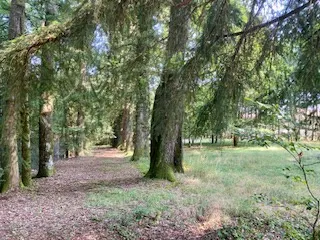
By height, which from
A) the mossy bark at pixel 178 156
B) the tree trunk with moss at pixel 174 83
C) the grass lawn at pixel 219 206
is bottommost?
the grass lawn at pixel 219 206

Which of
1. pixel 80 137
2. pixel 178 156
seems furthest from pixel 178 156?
pixel 80 137

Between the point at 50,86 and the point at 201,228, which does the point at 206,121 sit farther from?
the point at 50,86

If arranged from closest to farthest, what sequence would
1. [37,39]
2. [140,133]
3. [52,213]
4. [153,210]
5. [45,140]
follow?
[37,39]
[52,213]
[153,210]
[45,140]
[140,133]

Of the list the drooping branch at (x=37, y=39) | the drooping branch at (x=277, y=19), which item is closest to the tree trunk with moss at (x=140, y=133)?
the drooping branch at (x=37, y=39)

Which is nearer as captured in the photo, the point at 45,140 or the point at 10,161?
the point at 10,161

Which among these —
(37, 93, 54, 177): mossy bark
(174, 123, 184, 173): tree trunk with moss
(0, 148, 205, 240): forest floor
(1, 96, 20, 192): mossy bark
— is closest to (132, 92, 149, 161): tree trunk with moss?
(174, 123, 184, 173): tree trunk with moss

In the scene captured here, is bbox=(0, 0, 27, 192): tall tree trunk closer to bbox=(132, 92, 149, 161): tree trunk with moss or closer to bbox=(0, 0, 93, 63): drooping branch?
bbox=(0, 0, 93, 63): drooping branch

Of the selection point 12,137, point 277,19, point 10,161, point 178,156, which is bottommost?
point 178,156

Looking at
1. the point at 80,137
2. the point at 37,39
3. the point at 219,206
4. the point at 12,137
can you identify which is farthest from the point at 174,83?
the point at 80,137

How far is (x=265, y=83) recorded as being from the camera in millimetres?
4051

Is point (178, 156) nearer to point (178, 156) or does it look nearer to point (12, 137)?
point (178, 156)

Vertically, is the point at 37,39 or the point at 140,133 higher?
the point at 37,39

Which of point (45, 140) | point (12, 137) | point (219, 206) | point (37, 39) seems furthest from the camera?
point (45, 140)

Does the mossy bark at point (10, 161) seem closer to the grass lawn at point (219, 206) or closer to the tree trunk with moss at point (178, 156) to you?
the grass lawn at point (219, 206)
